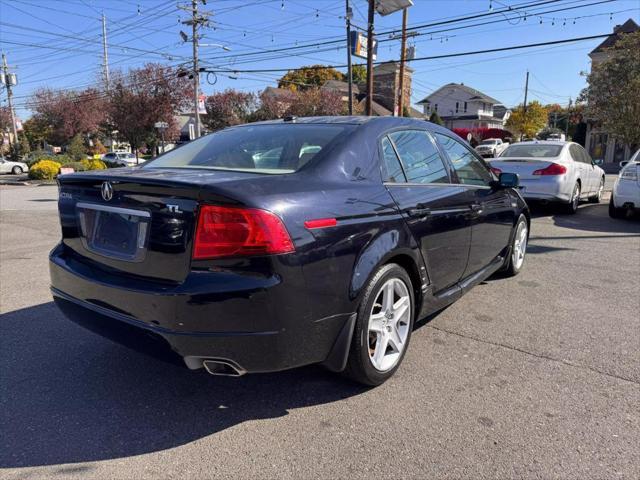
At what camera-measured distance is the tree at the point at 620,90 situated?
16766 millimetres

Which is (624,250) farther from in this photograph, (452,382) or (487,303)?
(452,382)

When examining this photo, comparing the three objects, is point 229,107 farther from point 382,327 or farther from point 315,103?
point 382,327

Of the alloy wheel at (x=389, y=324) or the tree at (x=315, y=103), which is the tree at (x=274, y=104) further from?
the alloy wheel at (x=389, y=324)

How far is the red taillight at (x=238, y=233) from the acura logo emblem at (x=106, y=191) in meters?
0.65

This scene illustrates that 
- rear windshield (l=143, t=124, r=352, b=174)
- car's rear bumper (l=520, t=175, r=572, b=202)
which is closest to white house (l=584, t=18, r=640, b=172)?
car's rear bumper (l=520, t=175, r=572, b=202)

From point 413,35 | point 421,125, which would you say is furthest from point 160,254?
point 413,35

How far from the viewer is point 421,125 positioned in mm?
3697

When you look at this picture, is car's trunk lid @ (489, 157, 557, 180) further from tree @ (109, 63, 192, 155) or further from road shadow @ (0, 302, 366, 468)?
tree @ (109, 63, 192, 155)

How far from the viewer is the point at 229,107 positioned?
1937 inches

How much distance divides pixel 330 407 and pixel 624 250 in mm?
5892

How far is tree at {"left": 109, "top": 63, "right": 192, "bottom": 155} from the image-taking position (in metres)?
34.0

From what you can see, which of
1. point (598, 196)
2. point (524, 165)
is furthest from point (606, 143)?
point (524, 165)

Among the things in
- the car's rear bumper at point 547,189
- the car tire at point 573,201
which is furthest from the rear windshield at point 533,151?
the car tire at point 573,201

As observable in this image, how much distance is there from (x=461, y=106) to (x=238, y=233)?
278 feet
